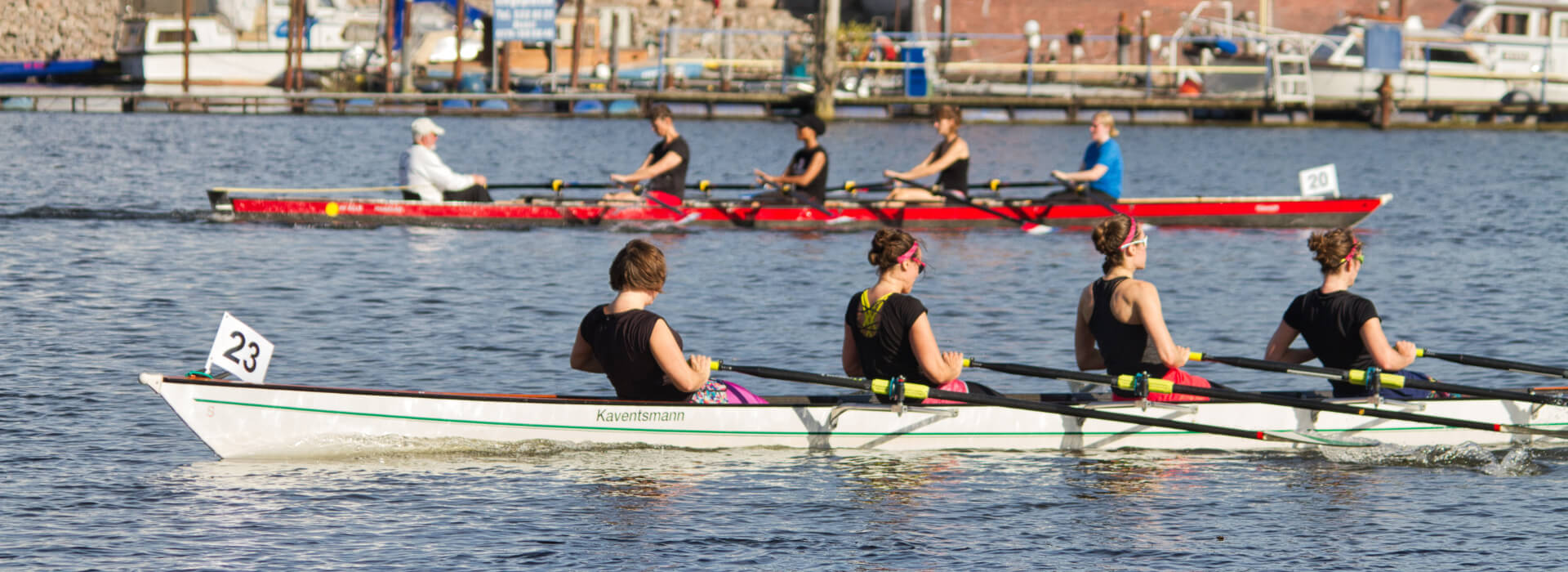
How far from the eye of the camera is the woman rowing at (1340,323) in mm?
9656

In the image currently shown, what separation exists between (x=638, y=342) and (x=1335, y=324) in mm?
3979

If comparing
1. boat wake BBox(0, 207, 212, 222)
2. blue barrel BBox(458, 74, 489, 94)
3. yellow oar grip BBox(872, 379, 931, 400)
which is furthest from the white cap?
blue barrel BBox(458, 74, 489, 94)

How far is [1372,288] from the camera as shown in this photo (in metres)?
18.8

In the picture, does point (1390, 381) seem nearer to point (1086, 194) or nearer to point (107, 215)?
point (1086, 194)

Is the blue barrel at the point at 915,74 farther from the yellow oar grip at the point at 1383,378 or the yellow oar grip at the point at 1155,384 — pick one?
the yellow oar grip at the point at 1155,384

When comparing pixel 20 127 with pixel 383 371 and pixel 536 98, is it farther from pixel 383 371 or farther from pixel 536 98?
pixel 383 371

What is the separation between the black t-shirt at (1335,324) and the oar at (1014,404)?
1.72 ft

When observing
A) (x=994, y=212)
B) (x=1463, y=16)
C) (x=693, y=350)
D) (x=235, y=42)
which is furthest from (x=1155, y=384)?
(x=235, y=42)

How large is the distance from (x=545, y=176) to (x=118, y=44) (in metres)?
32.3

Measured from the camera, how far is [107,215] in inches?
910

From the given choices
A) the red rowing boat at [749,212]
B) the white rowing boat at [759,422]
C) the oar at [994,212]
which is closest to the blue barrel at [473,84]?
the red rowing boat at [749,212]

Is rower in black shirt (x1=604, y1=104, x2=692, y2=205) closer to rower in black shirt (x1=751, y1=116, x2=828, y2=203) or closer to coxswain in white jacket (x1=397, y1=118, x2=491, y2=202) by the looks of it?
rower in black shirt (x1=751, y1=116, x2=828, y2=203)

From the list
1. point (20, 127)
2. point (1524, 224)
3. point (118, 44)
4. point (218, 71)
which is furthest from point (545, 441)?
point (118, 44)

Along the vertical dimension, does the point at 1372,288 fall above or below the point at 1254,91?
below
